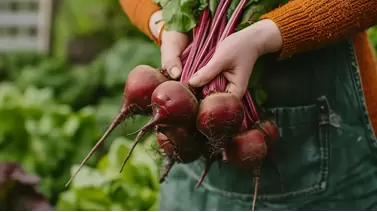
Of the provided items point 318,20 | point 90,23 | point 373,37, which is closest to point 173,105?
point 318,20

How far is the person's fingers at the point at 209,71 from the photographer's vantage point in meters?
1.18

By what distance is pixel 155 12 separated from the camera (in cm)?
143

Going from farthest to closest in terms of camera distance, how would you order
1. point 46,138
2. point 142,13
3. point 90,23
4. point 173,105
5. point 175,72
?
point 90,23
point 46,138
point 142,13
point 175,72
point 173,105

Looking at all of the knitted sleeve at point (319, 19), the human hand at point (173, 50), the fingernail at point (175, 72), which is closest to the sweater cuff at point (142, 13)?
the human hand at point (173, 50)

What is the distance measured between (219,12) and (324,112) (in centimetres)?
30

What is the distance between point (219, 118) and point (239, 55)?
0.41 feet

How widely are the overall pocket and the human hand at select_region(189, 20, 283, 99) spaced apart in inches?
6.4

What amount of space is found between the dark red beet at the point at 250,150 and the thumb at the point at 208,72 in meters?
0.12

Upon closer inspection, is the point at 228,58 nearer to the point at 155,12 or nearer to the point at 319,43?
the point at 319,43

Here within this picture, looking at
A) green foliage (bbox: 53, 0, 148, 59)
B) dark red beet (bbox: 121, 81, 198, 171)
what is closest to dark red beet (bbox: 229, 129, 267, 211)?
dark red beet (bbox: 121, 81, 198, 171)

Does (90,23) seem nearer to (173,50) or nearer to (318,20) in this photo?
(173,50)

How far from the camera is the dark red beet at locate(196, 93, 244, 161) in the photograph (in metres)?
1.15

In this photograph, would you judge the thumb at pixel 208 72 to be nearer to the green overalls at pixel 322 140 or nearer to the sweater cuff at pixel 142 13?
the green overalls at pixel 322 140

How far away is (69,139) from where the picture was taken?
286 centimetres
